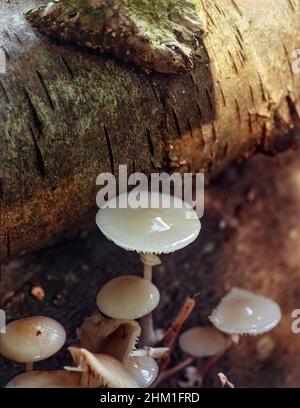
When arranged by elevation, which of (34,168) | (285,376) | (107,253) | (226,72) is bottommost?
(285,376)

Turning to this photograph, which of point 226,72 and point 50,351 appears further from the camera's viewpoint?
point 226,72

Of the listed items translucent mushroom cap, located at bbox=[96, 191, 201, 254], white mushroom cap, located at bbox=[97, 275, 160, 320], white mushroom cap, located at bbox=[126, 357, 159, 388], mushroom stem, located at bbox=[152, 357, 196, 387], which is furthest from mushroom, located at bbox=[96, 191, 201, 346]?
mushroom stem, located at bbox=[152, 357, 196, 387]

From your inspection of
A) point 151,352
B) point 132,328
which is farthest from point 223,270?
point 132,328
